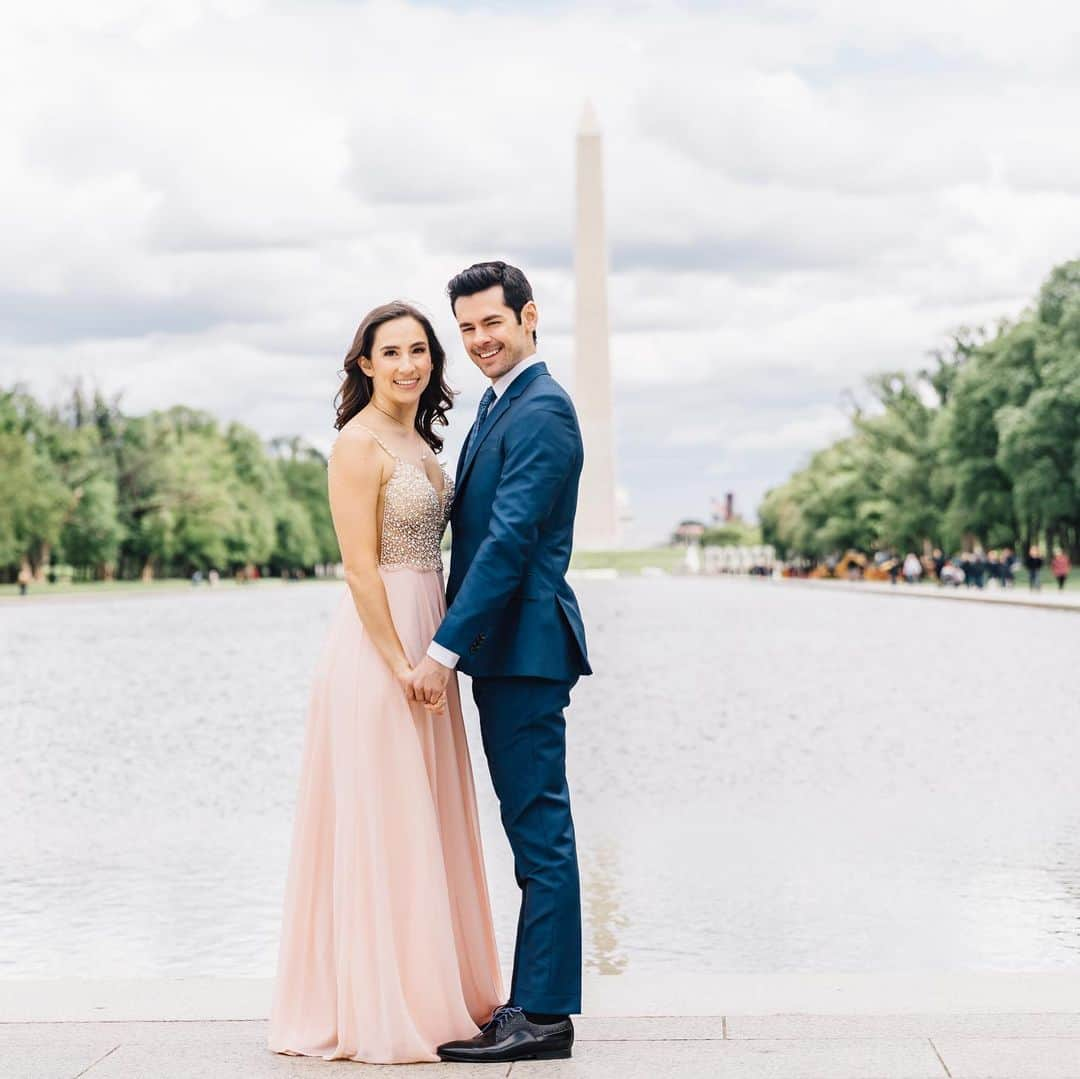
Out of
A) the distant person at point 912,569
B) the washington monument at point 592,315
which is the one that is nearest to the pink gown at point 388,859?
the washington monument at point 592,315

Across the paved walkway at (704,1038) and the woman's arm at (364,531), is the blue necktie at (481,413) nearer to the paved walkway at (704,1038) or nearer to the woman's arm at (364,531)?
the woman's arm at (364,531)

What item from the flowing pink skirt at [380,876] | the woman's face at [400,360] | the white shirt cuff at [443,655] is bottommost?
the flowing pink skirt at [380,876]

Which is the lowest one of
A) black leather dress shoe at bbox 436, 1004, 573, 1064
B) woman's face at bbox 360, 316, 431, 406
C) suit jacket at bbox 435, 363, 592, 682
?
black leather dress shoe at bbox 436, 1004, 573, 1064

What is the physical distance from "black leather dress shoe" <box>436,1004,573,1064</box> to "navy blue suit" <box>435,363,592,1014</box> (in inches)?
2.0

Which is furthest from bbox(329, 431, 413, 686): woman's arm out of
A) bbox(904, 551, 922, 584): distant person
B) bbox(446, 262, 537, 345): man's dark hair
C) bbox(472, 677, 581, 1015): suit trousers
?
bbox(904, 551, 922, 584): distant person

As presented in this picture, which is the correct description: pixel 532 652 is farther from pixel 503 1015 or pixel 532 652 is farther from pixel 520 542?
pixel 503 1015

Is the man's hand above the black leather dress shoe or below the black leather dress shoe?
above

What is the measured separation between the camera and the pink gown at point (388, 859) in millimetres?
5191

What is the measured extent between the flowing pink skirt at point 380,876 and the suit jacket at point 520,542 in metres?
0.29

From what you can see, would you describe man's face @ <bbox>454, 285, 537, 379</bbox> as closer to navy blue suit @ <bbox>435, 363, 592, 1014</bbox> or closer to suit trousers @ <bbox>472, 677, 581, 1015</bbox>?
navy blue suit @ <bbox>435, 363, 592, 1014</bbox>

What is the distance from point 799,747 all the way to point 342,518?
1019 cm

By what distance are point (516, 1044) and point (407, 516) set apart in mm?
1458

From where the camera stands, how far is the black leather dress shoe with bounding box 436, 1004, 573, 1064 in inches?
200

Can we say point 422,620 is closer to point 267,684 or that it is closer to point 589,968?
point 589,968
